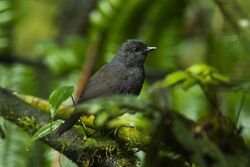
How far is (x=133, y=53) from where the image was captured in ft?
18.3

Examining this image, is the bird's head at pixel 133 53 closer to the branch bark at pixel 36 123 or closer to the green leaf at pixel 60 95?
the branch bark at pixel 36 123

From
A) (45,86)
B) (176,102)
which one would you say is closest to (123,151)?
(176,102)

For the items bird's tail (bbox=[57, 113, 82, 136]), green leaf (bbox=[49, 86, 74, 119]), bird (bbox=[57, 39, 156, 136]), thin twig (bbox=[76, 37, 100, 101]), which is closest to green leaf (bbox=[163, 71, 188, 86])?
green leaf (bbox=[49, 86, 74, 119])

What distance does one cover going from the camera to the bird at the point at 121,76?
474 cm

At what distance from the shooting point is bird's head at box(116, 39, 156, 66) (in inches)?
218

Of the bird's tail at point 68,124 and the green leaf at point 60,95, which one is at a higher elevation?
the green leaf at point 60,95

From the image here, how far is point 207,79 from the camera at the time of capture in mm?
3734

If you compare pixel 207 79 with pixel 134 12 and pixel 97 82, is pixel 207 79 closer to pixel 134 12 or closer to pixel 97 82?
pixel 97 82

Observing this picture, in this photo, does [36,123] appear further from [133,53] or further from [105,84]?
[133,53]

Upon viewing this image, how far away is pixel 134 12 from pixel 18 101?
348 centimetres

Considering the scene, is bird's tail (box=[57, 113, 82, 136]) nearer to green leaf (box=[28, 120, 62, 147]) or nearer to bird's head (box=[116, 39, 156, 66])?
green leaf (box=[28, 120, 62, 147])

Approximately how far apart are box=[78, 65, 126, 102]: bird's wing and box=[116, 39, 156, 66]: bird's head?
227 mm

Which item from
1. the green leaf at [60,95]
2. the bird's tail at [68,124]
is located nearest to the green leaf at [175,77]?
the green leaf at [60,95]

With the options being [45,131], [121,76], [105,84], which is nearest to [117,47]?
[121,76]
